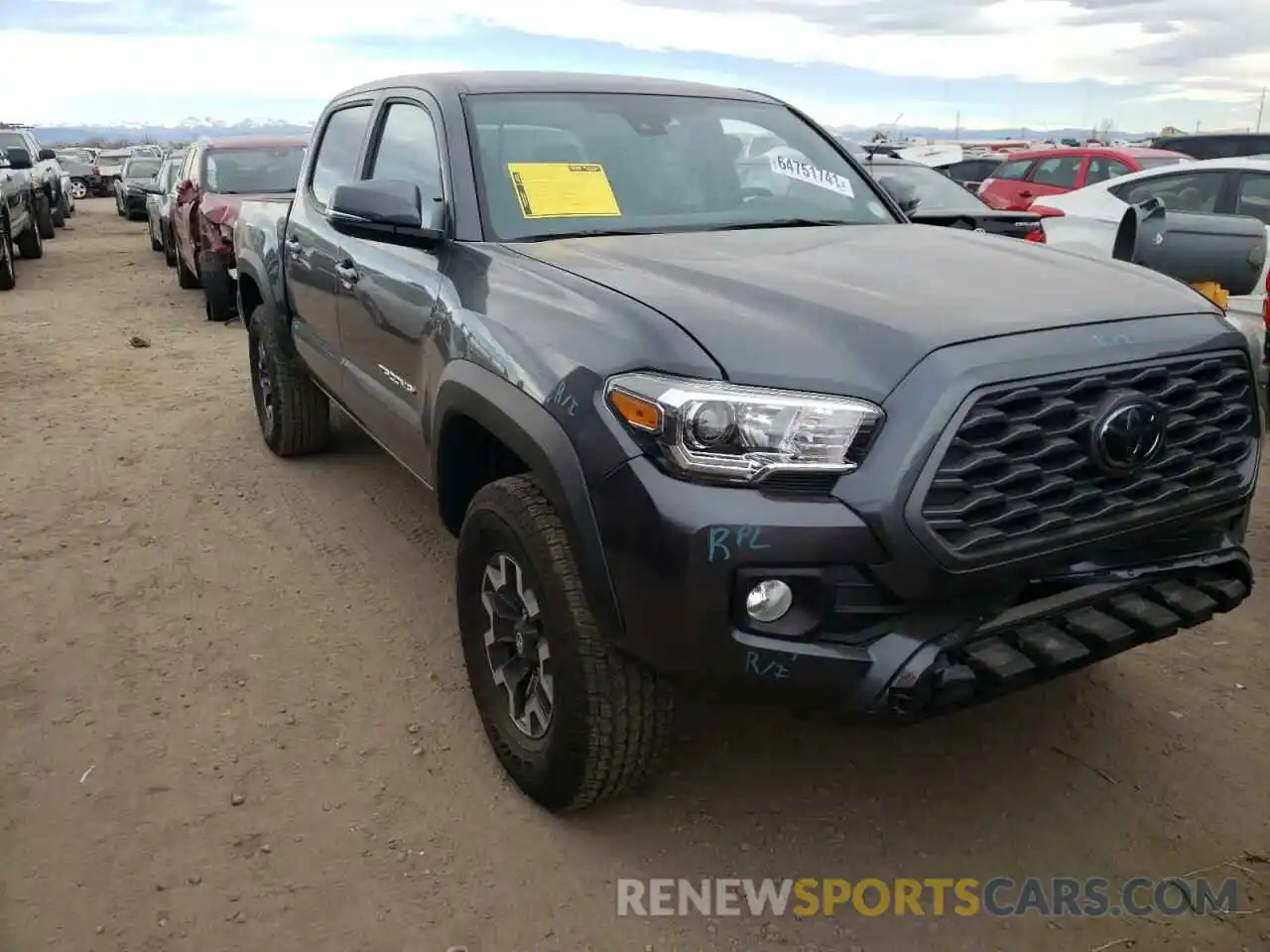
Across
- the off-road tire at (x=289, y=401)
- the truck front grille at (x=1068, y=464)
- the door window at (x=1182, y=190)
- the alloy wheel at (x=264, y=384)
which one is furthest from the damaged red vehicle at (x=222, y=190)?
the truck front grille at (x=1068, y=464)

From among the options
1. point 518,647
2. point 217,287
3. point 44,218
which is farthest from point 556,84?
point 44,218

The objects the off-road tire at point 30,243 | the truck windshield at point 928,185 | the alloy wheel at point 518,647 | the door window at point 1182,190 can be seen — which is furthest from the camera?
the off-road tire at point 30,243

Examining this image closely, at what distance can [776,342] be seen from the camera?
7.29ft

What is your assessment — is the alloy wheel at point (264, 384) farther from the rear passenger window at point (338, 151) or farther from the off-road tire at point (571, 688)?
the off-road tire at point (571, 688)

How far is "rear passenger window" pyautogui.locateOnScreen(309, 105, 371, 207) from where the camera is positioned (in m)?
4.22

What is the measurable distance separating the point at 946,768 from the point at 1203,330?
4.34 feet

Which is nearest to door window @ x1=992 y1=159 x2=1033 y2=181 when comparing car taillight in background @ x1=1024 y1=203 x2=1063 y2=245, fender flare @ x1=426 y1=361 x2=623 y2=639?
car taillight in background @ x1=1024 y1=203 x2=1063 y2=245

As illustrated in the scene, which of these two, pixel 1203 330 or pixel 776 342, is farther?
pixel 1203 330

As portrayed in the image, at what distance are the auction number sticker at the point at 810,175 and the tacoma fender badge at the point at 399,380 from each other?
142cm

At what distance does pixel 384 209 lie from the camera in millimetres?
3004

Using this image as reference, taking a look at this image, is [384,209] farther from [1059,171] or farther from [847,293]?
[1059,171]

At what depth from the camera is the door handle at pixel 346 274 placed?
3.83m

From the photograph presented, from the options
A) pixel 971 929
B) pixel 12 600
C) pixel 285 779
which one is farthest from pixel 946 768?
pixel 12 600

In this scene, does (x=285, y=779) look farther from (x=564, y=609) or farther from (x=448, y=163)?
(x=448, y=163)
